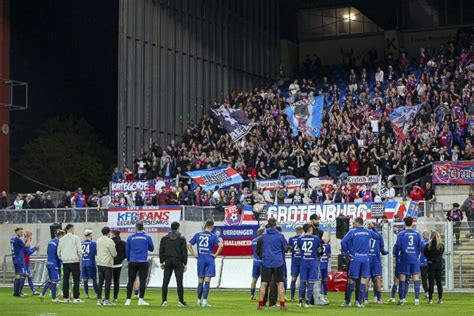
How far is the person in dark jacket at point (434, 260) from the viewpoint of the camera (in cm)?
2559

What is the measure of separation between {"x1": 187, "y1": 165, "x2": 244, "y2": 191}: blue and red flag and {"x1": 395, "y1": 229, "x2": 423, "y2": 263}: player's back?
19.1 metres

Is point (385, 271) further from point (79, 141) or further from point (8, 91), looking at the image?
point (79, 141)

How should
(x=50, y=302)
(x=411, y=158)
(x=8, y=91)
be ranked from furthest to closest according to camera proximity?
(x=8, y=91), (x=411, y=158), (x=50, y=302)

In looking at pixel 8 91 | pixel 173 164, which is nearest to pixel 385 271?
pixel 173 164

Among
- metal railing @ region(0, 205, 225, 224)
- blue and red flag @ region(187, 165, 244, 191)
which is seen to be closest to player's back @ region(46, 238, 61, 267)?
metal railing @ region(0, 205, 225, 224)

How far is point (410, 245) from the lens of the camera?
2473cm

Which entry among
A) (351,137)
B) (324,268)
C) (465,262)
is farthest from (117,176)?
(324,268)

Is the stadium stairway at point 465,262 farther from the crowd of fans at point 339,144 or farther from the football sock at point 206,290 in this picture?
the football sock at point 206,290

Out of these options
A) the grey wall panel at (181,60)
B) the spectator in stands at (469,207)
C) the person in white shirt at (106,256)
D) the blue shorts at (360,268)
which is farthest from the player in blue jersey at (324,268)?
the grey wall panel at (181,60)

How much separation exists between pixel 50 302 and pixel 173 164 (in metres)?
20.1

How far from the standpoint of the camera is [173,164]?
153ft

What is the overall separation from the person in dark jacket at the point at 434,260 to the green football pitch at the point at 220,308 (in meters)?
0.40

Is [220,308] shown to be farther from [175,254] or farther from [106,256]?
[106,256]

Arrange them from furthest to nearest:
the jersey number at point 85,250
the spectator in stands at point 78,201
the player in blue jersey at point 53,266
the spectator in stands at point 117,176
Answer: the spectator in stands at point 117,176
the spectator in stands at point 78,201
the jersey number at point 85,250
the player in blue jersey at point 53,266
